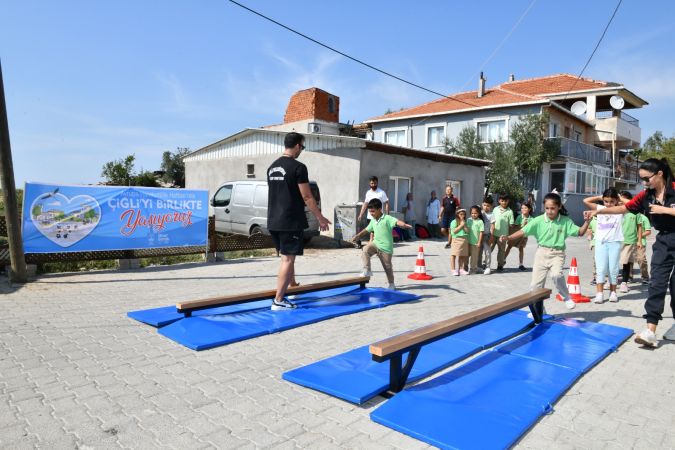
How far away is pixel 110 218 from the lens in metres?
9.52

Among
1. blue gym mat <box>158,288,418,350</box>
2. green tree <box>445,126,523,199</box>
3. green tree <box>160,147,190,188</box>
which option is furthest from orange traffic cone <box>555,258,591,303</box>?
green tree <box>160,147,190,188</box>

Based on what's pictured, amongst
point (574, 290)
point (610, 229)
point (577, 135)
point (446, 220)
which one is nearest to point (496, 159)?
point (577, 135)

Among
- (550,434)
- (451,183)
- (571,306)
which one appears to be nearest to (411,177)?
(451,183)

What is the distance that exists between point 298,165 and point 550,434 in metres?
4.10

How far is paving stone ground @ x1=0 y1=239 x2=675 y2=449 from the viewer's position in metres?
3.04

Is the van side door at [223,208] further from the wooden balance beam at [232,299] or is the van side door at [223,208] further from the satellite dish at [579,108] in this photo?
the satellite dish at [579,108]

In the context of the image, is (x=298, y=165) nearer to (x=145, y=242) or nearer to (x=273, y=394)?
(x=273, y=394)

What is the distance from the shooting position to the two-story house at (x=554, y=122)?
29453mm

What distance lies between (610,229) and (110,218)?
916cm

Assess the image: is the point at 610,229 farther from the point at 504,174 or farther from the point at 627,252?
the point at 504,174

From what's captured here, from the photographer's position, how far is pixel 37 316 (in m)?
5.83

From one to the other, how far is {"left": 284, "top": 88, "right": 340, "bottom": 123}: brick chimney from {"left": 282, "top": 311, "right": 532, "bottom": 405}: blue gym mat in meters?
29.2

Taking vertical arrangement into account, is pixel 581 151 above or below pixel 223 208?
above

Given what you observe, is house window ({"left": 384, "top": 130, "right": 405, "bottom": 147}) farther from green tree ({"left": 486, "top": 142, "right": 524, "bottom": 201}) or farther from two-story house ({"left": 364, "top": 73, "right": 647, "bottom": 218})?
green tree ({"left": 486, "top": 142, "right": 524, "bottom": 201})
